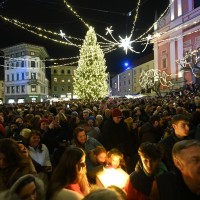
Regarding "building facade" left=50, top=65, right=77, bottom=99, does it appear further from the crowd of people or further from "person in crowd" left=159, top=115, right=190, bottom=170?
"person in crowd" left=159, top=115, right=190, bottom=170

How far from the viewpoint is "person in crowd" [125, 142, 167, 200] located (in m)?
3.62

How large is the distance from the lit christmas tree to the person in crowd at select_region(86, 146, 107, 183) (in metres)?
29.5

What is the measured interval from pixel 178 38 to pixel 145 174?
3945 cm

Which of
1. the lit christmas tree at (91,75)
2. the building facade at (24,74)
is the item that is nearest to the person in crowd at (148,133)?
the lit christmas tree at (91,75)

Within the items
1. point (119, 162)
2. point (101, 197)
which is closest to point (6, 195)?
point (101, 197)

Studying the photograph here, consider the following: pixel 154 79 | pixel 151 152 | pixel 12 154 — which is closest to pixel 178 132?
pixel 151 152

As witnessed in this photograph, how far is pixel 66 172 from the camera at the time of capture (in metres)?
3.58

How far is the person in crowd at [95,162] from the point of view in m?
4.89

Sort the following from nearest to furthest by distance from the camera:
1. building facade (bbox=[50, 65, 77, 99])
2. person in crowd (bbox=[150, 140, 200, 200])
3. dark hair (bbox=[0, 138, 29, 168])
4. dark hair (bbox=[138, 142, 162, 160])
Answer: person in crowd (bbox=[150, 140, 200, 200])
dark hair (bbox=[138, 142, 162, 160])
dark hair (bbox=[0, 138, 29, 168])
building facade (bbox=[50, 65, 77, 99])

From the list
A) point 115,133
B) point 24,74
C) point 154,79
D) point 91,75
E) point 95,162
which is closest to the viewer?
point 95,162

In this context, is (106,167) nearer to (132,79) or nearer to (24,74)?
(24,74)

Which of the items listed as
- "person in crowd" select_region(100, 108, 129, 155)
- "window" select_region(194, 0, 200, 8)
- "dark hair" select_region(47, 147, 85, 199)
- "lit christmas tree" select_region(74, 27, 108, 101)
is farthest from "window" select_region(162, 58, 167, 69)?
"dark hair" select_region(47, 147, 85, 199)

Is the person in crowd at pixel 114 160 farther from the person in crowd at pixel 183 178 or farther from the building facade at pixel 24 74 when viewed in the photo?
the building facade at pixel 24 74

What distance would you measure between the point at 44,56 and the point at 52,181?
79.2 metres
